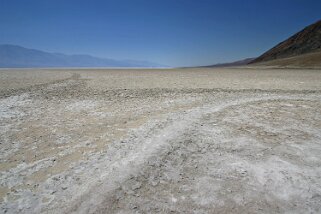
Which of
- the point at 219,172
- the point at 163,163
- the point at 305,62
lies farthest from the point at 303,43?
the point at 163,163

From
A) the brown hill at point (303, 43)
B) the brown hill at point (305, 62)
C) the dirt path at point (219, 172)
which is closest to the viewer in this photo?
the dirt path at point (219, 172)

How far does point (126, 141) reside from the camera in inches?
203

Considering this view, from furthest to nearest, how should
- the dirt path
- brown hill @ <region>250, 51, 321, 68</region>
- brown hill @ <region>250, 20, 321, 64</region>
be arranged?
brown hill @ <region>250, 20, 321, 64</region>
brown hill @ <region>250, 51, 321, 68</region>
the dirt path

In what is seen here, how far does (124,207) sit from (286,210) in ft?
6.88

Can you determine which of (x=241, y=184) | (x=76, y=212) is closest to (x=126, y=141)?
(x=76, y=212)

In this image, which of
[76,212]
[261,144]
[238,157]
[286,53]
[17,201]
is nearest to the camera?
[76,212]

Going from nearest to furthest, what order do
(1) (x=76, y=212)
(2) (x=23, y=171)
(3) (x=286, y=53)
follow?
(1) (x=76, y=212)
(2) (x=23, y=171)
(3) (x=286, y=53)

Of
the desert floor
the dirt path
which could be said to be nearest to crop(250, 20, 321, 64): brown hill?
the desert floor

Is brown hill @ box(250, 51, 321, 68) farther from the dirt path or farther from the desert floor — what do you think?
the dirt path

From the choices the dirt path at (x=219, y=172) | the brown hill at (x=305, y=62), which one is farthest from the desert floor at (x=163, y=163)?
the brown hill at (x=305, y=62)

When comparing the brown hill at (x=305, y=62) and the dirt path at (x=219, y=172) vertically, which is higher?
the brown hill at (x=305, y=62)

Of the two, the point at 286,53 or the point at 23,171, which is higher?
the point at 286,53

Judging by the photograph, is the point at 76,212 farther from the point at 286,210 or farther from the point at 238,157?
the point at 238,157

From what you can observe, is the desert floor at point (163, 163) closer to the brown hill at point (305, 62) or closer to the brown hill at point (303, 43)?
the brown hill at point (305, 62)
